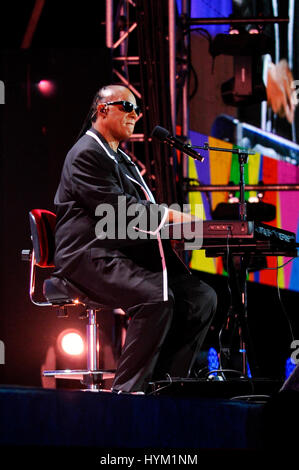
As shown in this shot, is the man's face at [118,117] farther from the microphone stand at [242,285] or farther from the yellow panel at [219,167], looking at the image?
the yellow panel at [219,167]

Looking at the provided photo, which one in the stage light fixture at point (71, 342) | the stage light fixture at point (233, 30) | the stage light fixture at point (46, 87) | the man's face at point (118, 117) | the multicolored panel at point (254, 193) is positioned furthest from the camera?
the multicolored panel at point (254, 193)

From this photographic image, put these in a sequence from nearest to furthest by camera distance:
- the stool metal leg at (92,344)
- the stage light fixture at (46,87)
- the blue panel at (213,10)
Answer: the stool metal leg at (92,344), the stage light fixture at (46,87), the blue panel at (213,10)

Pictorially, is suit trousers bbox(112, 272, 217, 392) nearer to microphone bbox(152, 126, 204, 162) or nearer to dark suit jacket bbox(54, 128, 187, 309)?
dark suit jacket bbox(54, 128, 187, 309)

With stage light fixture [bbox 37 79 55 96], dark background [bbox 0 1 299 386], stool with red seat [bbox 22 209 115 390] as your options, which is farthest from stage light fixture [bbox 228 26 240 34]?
stool with red seat [bbox 22 209 115 390]

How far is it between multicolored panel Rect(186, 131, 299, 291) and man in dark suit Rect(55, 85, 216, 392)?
10.1 ft

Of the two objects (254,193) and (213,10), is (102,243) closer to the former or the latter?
(254,193)

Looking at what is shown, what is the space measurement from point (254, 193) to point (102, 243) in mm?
3970

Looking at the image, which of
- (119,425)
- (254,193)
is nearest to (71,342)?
(254,193)

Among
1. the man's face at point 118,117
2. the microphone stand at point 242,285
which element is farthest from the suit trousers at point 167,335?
the man's face at point 118,117

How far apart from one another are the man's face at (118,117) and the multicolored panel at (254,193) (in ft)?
9.88

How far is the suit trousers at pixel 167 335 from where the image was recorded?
3389 mm

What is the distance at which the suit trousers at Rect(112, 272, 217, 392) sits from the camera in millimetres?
3389

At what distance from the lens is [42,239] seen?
4035 mm
